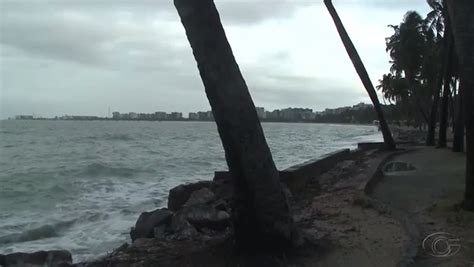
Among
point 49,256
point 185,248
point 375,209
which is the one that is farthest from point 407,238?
point 49,256

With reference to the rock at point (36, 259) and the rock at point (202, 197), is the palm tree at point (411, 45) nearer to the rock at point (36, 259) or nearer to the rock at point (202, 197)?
the rock at point (202, 197)

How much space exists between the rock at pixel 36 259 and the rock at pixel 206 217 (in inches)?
77.2

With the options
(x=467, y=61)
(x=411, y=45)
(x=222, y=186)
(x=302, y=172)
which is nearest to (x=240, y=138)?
(x=467, y=61)

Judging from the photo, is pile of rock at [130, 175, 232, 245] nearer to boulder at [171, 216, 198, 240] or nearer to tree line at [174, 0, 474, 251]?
boulder at [171, 216, 198, 240]

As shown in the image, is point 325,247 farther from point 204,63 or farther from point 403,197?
point 403,197

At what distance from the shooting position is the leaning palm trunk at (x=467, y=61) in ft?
24.8

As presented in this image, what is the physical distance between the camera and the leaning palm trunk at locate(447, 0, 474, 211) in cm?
755

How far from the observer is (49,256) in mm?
7910

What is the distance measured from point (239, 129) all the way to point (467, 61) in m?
4.06

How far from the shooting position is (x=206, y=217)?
8180 millimetres

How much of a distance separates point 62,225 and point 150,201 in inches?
140

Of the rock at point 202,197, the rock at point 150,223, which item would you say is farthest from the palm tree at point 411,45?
the rock at point 150,223

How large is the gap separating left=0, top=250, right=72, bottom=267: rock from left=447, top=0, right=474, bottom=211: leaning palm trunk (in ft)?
20.6

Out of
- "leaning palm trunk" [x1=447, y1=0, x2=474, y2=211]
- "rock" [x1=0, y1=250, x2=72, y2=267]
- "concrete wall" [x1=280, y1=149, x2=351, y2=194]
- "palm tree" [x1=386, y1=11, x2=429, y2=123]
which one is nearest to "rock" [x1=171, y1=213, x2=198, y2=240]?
"rock" [x1=0, y1=250, x2=72, y2=267]
